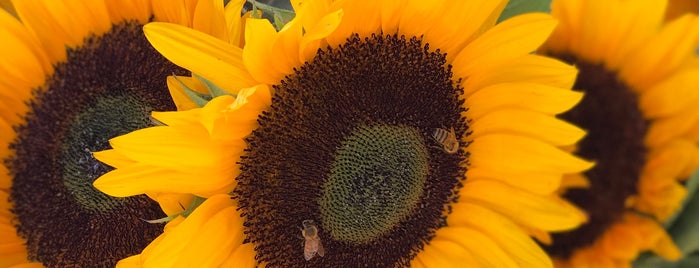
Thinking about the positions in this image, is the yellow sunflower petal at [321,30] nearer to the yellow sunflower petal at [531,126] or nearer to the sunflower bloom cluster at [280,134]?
the sunflower bloom cluster at [280,134]

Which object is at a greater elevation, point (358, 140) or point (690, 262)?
point (358, 140)

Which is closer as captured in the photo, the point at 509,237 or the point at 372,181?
the point at 372,181

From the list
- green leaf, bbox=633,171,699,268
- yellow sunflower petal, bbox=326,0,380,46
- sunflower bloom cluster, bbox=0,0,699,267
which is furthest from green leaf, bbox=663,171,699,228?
yellow sunflower petal, bbox=326,0,380,46

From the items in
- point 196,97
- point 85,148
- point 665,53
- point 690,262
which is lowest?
point 690,262

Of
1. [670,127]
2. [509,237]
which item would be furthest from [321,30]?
[670,127]

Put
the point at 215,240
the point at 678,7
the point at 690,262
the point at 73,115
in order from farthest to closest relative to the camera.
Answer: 1. the point at 678,7
2. the point at 690,262
3. the point at 73,115
4. the point at 215,240

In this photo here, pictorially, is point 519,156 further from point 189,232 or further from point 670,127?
point 670,127

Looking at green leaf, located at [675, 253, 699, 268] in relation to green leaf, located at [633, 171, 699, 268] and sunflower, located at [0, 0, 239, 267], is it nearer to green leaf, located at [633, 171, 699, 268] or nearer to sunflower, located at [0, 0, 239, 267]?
green leaf, located at [633, 171, 699, 268]

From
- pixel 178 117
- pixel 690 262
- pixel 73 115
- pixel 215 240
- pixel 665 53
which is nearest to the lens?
pixel 178 117
